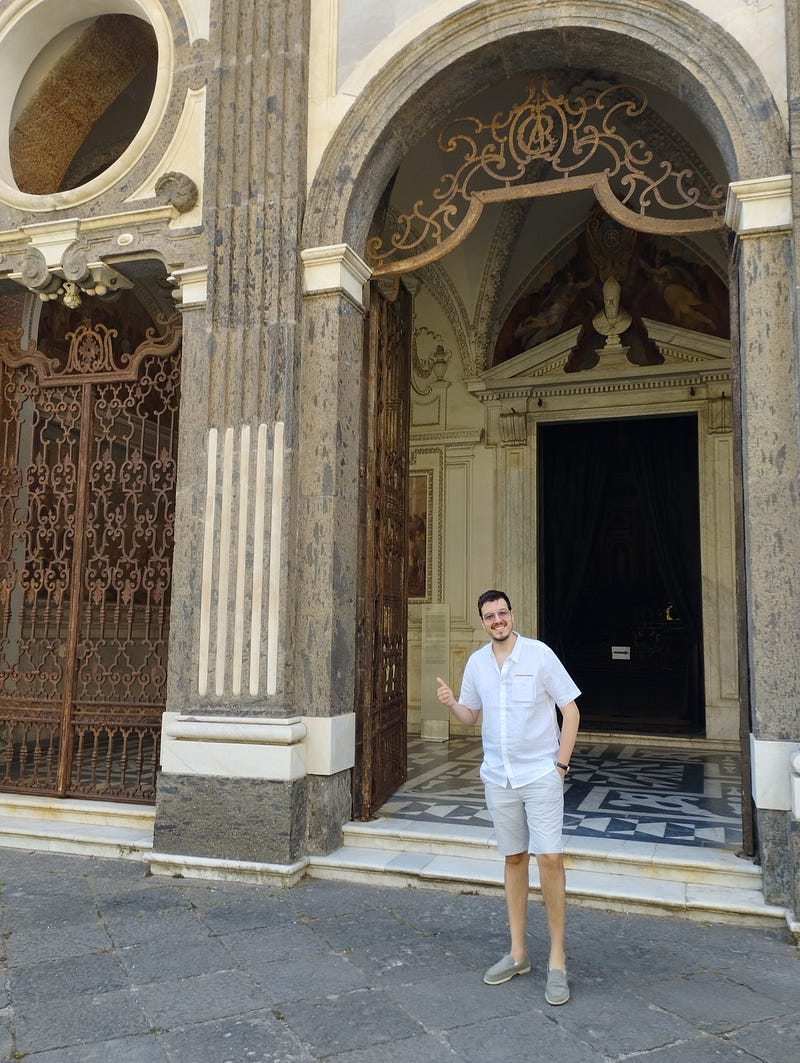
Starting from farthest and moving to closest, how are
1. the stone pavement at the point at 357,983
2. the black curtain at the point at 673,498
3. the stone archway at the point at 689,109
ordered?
the black curtain at the point at 673,498 < the stone archway at the point at 689,109 < the stone pavement at the point at 357,983

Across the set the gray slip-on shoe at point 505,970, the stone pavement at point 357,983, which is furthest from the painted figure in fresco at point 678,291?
the gray slip-on shoe at point 505,970

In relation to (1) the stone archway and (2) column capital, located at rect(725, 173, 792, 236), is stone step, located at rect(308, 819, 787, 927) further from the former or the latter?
(2) column capital, located at rect(725, 173, 792, 236)

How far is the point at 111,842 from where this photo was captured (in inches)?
202

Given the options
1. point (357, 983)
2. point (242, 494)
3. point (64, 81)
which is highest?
point (64, 81)

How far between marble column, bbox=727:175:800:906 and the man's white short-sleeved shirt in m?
1.43

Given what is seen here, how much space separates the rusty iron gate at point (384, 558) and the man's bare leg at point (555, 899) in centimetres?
215

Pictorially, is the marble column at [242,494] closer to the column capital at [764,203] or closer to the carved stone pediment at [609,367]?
the column capital at [764,203]

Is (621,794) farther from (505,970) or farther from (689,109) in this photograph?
(689,109)

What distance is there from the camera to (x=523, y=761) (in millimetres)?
3277

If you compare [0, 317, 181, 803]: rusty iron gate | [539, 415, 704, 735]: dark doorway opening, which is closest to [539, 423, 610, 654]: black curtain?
[539, 415, 704, 735]: dark doorway opening

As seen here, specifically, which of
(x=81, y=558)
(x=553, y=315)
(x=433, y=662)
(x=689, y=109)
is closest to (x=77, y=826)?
(x=81, y=558)

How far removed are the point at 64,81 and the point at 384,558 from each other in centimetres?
435

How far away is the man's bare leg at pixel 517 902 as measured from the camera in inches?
132

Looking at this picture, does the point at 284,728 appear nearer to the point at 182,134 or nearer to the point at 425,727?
the point at 182,134
